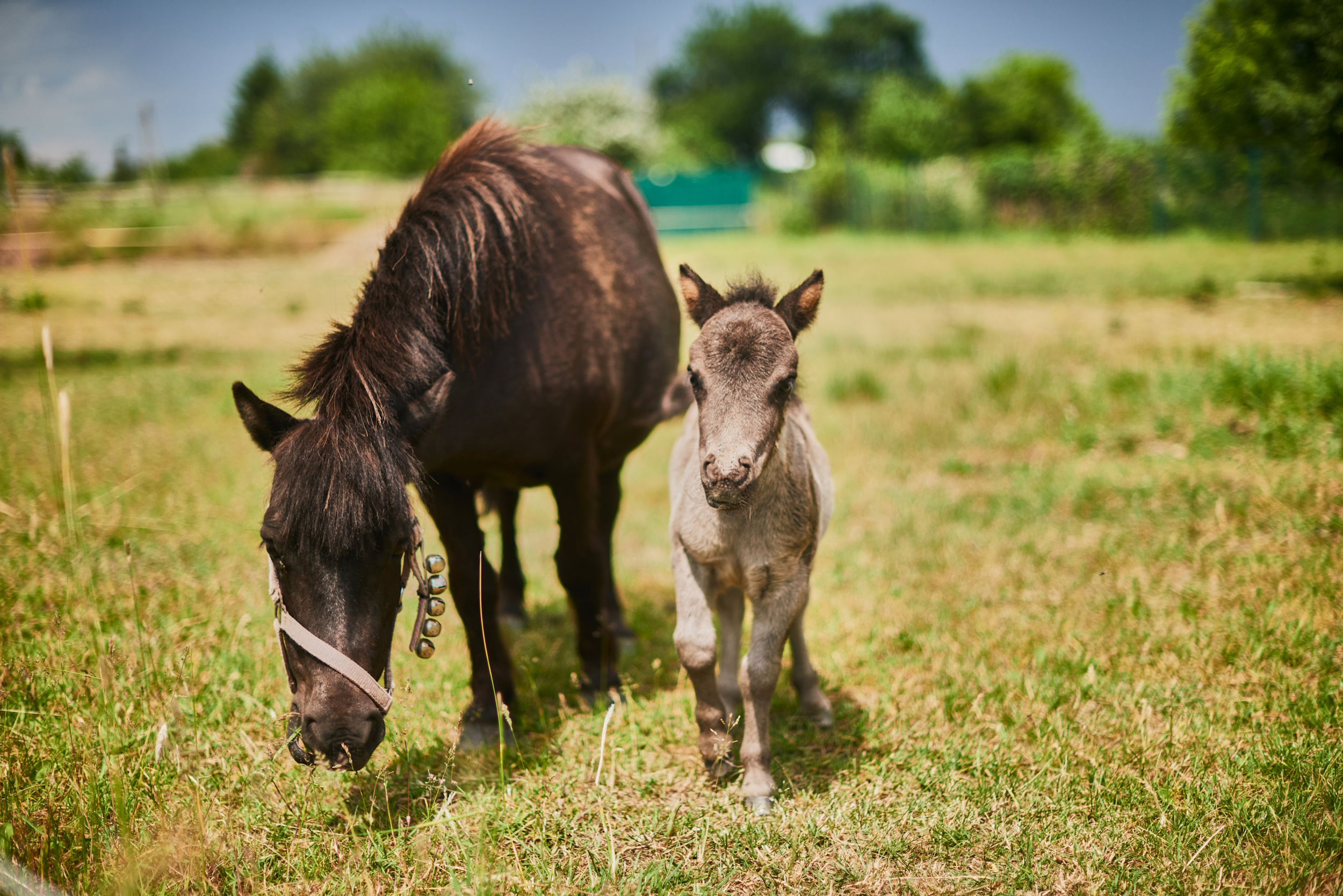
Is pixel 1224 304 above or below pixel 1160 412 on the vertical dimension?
above

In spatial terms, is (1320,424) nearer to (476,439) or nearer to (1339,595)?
(1339,595)

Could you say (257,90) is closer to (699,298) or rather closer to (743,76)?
(743,76)

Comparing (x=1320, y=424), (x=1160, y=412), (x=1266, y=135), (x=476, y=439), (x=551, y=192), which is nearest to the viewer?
(x=476, y=439)

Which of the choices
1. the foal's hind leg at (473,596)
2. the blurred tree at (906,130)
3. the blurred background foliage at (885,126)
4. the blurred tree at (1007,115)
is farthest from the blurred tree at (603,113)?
the foal's hind leg at (473,596)

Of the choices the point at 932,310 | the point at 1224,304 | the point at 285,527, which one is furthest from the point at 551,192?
the point at 932,310

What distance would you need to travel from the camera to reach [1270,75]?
7.22 m

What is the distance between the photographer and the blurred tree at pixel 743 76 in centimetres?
7288

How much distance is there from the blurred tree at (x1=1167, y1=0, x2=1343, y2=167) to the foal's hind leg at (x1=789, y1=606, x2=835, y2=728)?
6.11 metres

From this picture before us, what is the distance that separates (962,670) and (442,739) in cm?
245

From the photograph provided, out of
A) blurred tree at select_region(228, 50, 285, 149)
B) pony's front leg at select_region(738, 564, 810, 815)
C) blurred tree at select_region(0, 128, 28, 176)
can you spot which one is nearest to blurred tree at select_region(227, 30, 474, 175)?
blurred tree at select_region(228, 50, 285, 149)

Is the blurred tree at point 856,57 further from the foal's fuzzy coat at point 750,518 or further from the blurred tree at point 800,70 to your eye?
the foal's fuzzy coat at point 750,518

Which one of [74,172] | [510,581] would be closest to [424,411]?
[510,581]

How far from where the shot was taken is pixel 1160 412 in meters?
7.27

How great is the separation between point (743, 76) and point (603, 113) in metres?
40.2
